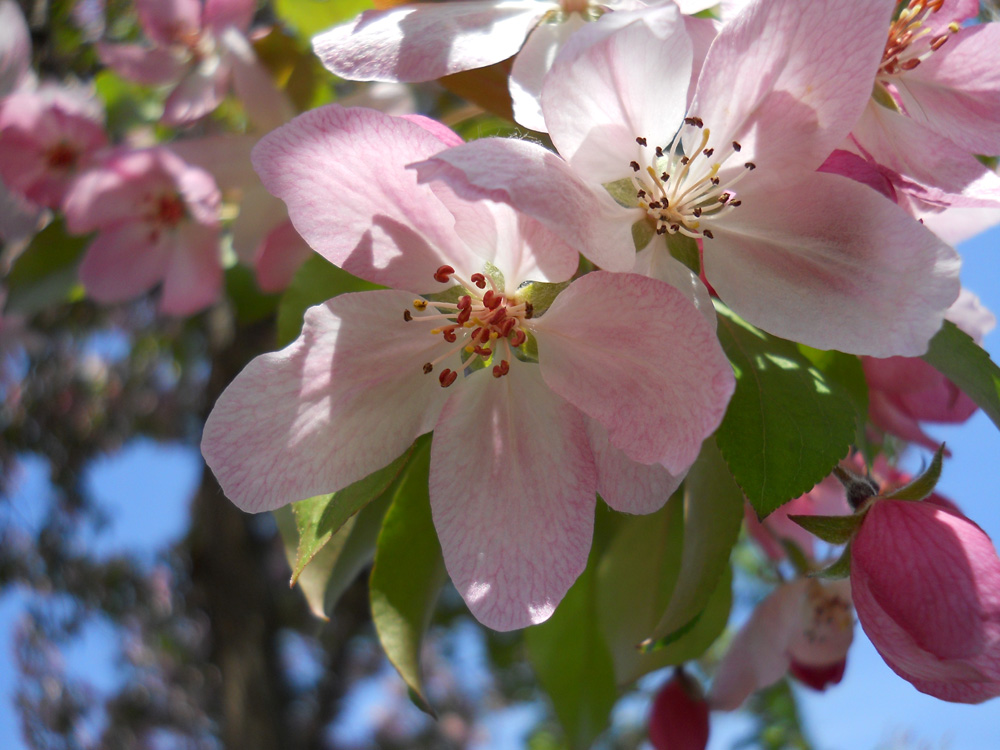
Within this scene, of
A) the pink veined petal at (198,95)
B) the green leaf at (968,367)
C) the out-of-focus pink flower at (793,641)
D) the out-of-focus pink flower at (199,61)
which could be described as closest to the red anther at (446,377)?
the green leaf at (968,367)

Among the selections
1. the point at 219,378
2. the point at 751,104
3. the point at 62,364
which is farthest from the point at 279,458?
the point at 62,364

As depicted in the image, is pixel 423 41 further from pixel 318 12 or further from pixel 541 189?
pixel 318 12

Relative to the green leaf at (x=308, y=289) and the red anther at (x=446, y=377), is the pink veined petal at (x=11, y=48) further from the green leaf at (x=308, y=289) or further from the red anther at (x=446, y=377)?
the red anther at (x=446, y=377)

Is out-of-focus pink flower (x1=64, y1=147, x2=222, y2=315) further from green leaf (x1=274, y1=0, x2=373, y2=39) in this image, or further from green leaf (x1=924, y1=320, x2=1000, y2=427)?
green leaf (x1=924, y1=320, x2=1000, y2=427)

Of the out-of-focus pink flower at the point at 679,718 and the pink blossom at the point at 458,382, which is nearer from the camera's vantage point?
the pink blossom at the point at 458,382

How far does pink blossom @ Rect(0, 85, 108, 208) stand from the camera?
114 centimetres

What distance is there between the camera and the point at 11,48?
3.96 ft

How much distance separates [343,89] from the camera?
171 centimetres

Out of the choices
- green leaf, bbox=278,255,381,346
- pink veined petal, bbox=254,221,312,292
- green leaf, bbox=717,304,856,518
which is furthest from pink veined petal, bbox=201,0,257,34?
green leaf, bbox=717,304,856,518

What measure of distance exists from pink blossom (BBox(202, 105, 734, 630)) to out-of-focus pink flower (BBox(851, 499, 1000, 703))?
0.16 meters

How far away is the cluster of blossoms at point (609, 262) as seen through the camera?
1.45 feet

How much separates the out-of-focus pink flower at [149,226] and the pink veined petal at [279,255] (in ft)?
0.63

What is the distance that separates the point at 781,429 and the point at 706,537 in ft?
0.46

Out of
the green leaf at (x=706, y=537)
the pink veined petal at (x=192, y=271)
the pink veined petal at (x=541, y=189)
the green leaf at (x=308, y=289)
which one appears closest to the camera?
the pink veined petal at (x=541, y=189)
